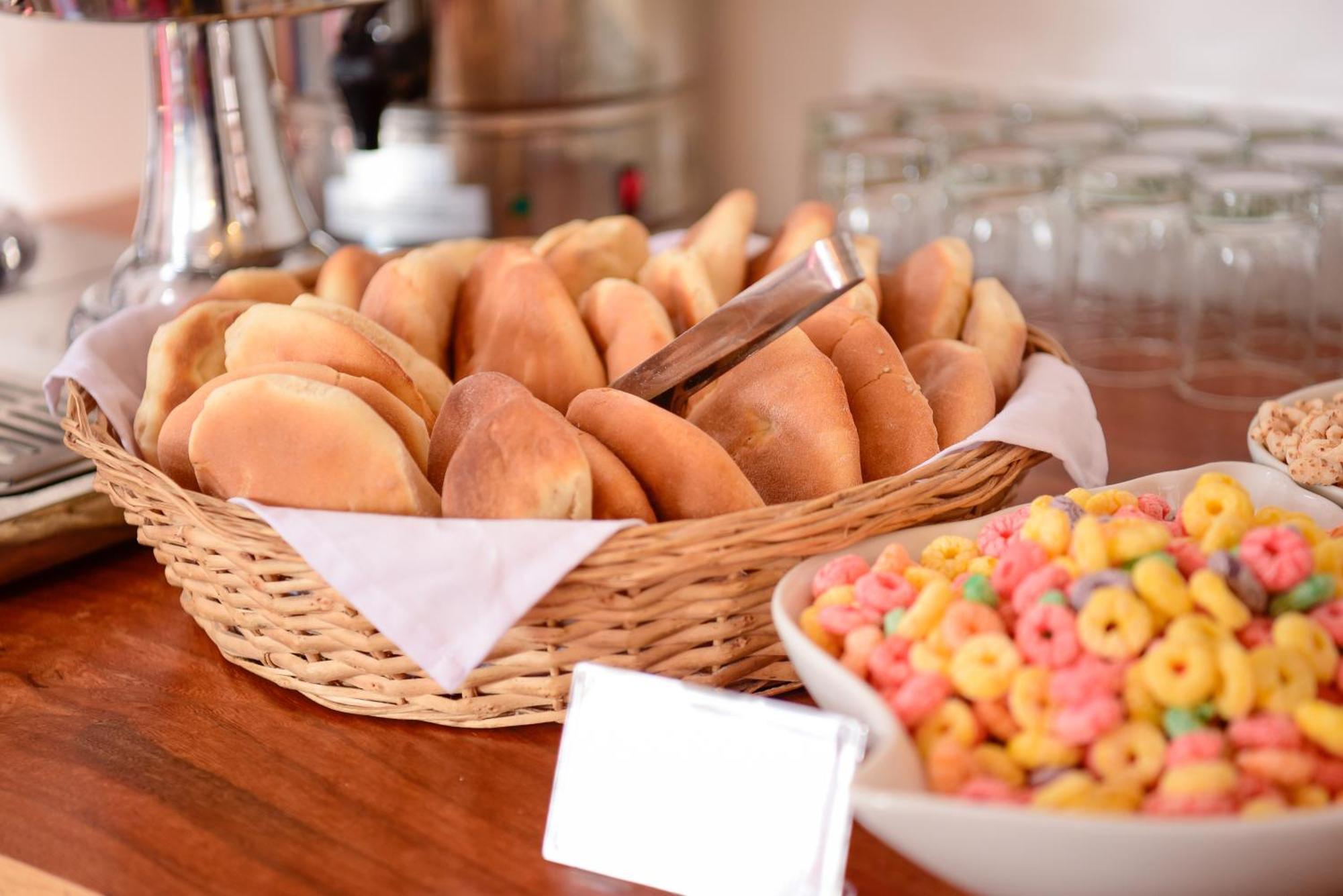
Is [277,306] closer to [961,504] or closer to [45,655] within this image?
[45,655]

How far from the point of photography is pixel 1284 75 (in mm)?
1222

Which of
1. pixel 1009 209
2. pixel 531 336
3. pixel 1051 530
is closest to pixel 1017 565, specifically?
pixel 1051 530

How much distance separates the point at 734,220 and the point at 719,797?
51 centimetres

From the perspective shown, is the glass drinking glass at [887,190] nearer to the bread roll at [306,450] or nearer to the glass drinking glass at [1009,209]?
the glass drinking glass at [1009,209]

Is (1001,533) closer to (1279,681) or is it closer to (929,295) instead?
(1279,681)

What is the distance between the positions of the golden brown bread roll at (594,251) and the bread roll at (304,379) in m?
0.22

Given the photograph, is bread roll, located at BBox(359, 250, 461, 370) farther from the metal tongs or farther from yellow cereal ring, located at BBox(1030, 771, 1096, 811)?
yellow cereal ring, located at BBox(1030, 771, 1096, 811)

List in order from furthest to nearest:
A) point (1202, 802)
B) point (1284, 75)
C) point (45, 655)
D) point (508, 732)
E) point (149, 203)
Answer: point (1284, 75), point (149, 203), point (45, 655), point (508, 732), point (1202, 802)

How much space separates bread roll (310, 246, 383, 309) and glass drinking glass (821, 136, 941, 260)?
1.63 ft

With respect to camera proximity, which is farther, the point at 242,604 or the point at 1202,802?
the point at 242,604

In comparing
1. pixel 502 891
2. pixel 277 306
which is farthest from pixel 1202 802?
pixel 277 306

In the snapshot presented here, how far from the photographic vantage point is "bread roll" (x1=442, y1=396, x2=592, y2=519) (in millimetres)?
601

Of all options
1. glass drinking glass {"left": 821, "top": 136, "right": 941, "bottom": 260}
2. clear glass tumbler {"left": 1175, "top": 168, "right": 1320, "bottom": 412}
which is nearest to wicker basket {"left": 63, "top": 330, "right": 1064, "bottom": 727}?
clear glass tumbler {"left": 1175, "top": 168, "right": 1320, "bottom": 412}

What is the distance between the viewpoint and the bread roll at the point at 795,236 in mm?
910
